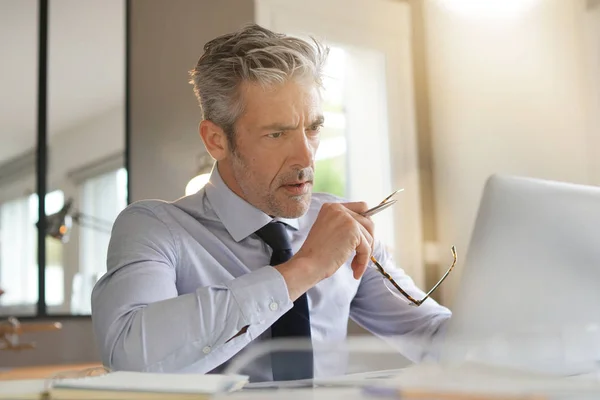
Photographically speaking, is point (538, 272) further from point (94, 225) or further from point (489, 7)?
point (489, 7)

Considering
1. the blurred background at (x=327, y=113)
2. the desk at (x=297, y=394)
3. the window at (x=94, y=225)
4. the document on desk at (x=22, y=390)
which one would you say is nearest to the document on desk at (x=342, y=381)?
the desk at (x=297, y=394)

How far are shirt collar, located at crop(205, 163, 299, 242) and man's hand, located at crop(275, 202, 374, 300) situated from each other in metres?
0.19

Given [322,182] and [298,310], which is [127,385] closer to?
[298,310]

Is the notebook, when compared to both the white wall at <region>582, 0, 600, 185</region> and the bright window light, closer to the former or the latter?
the white wall at <region>582, 0, 600, 185</region>

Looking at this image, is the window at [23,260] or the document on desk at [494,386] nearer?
the document on desk at [494,386]

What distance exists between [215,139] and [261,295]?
1.67ft

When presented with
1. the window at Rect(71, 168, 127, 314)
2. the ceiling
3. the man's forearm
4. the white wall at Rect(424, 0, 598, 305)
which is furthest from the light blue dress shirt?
the white wall at Rect(424, 0, 598, 305)

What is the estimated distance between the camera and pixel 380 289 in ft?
4.87

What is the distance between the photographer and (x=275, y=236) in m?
1.33

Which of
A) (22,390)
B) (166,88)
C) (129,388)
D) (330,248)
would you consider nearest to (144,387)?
(129,388)

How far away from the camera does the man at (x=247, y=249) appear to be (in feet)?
3.36

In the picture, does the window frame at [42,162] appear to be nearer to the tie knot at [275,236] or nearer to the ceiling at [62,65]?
the ceiling at [62,65]

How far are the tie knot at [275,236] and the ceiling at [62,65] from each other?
4.68 feet

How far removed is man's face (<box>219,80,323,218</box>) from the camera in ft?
4.39
